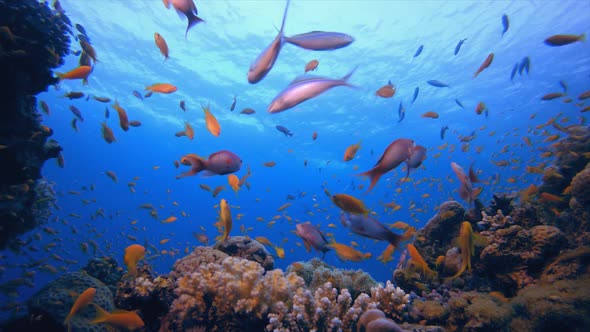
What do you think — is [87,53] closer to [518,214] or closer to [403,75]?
[518,214]

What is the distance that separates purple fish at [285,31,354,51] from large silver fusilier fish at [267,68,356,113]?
42 cm

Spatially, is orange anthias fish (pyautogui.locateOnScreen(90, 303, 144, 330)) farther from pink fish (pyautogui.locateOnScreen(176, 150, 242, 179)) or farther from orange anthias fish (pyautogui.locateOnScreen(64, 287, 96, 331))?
pink fish (pyautogui.locateOnScreen(176, 150, 242, 179))

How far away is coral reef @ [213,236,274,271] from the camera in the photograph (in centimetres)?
541

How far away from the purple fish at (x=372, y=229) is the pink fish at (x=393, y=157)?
672mm

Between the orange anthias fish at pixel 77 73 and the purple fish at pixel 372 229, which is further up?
the purple fish at pixel 372 229

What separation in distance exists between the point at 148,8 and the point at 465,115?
112 ft

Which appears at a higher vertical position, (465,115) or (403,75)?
(465,115)

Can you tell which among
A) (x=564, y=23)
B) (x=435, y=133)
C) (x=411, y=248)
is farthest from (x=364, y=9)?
(x=435, y=133)

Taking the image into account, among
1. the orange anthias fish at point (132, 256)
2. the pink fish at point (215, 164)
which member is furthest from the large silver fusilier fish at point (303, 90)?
the orange anthias fish at point (132, 256)

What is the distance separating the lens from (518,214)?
4895 mm

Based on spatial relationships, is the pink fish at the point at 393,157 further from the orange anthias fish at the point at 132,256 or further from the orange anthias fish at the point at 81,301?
the orange anthias fish at the point at 81,301

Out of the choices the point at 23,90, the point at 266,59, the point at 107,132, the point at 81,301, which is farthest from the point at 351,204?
the point at 23,90

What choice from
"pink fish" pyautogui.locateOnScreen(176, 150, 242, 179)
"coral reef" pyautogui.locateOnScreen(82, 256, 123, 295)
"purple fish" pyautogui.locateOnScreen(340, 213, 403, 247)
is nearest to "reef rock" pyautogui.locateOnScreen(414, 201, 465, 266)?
"purple fish" pyautogui.locateOnScreen(340, 213, 403, 247)

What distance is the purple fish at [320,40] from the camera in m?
2.36
